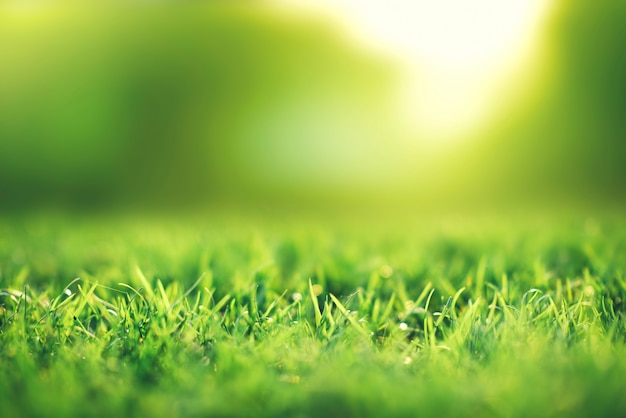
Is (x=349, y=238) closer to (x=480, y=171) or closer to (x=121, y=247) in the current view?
(x=121, y=247)

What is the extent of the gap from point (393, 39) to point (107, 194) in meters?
4.40

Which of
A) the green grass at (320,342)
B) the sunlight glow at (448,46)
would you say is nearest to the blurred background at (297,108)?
the sunlight glow at (448,46)

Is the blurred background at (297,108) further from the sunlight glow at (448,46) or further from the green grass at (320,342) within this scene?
the green grass at (320,342)

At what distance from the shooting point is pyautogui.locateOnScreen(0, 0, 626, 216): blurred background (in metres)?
7.20

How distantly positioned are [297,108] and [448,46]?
2.42 meters

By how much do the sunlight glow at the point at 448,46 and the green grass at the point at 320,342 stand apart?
4.97m

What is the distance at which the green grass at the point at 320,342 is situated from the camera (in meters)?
0.89

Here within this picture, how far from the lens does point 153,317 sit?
121 centimetres

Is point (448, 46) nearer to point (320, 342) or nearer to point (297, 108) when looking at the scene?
point (297, 108)

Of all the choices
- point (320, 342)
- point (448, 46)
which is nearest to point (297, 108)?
point (448, 46)

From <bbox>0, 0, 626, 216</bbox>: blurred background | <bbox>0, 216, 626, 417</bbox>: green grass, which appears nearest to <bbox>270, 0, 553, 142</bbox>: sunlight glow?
<bbox>0, 0, 626, 216</bbox>: blurred background

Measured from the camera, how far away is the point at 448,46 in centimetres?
663

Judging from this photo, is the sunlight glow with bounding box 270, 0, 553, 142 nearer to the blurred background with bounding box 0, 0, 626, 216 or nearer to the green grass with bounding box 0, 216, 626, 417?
the blurred background with bounding box 0, 0, 626, 216

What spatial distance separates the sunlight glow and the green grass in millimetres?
4975
